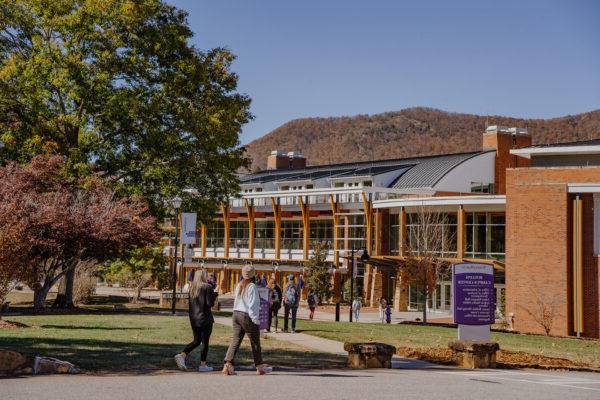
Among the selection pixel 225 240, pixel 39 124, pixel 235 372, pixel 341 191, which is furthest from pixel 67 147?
pixel 225 240

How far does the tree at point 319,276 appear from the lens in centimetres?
5650

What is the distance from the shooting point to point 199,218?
120 ft

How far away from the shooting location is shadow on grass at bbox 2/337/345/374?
13.1m

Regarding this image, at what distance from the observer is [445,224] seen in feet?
166

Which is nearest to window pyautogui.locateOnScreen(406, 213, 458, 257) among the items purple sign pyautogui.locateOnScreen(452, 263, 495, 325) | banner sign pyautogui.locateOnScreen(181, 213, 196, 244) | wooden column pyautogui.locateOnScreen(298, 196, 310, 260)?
wooden column pyautogui.locateOnScreen(298, 196, 310, 260)

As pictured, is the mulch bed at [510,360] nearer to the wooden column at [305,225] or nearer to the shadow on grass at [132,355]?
the shadow on grass at [132,355]

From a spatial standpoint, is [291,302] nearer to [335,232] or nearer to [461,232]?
[461,232]

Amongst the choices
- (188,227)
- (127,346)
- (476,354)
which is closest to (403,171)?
(188,227)

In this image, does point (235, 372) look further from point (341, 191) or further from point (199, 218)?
point (341, 191)

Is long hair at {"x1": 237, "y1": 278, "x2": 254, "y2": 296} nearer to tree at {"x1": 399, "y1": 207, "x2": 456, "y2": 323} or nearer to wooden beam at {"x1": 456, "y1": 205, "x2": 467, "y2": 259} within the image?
tree at {"x1": 399, "y1": 207, "x2": 456, "y2": 323}

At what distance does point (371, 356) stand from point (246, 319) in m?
3.01

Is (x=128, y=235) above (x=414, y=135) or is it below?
below

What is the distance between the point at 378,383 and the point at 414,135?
166132mm

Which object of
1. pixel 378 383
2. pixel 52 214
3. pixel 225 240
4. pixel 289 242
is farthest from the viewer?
pixel 225 240
